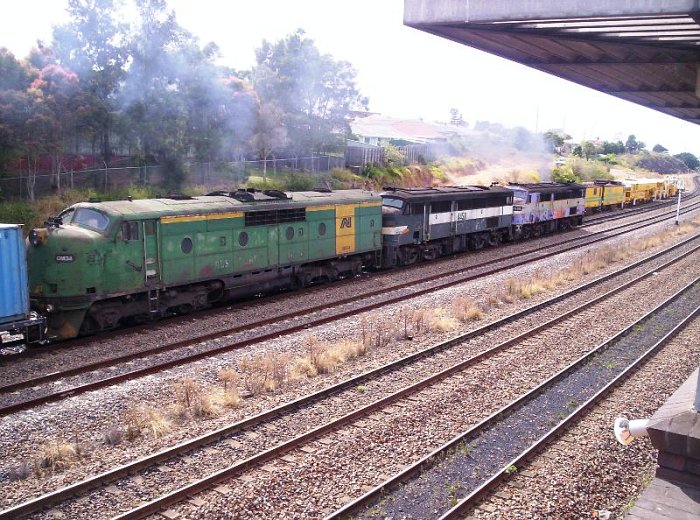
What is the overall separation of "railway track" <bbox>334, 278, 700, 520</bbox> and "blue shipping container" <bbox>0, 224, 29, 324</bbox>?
924cm

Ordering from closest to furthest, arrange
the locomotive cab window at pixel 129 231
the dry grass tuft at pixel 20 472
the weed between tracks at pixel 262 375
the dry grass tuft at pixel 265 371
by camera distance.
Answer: the dry grass tuft at pixel 20 472
the weed between tracks at pixel 262 375
the dry grass tuft at pixel 265 371
the locomotive cab window at pixel 129 231

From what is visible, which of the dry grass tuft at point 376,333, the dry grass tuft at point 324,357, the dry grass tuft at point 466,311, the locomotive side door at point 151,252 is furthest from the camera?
the dry grass tuft at point 466,311

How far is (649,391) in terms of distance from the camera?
12508mm

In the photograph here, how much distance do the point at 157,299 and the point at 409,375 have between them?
23.5 ft

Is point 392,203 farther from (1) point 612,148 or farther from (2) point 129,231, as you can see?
(1) point 612,148

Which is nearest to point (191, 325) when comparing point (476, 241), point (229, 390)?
point (229, 390)

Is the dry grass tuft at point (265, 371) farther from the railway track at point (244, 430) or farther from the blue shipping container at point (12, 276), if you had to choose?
the blue shipping container at point (12, 276)

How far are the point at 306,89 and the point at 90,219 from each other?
112ft

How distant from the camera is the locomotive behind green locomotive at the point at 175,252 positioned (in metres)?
14.5

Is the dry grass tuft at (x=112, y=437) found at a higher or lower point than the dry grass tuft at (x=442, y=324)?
lower

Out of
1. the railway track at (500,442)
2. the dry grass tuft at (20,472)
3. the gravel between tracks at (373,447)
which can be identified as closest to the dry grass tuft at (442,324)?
the gravel between tracks at (373,447)

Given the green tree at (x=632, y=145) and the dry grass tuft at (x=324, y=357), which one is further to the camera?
the green tree at (x=632, y=145)

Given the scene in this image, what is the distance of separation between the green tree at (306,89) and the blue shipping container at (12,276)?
101 ft

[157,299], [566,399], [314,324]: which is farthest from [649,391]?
[157,299]
